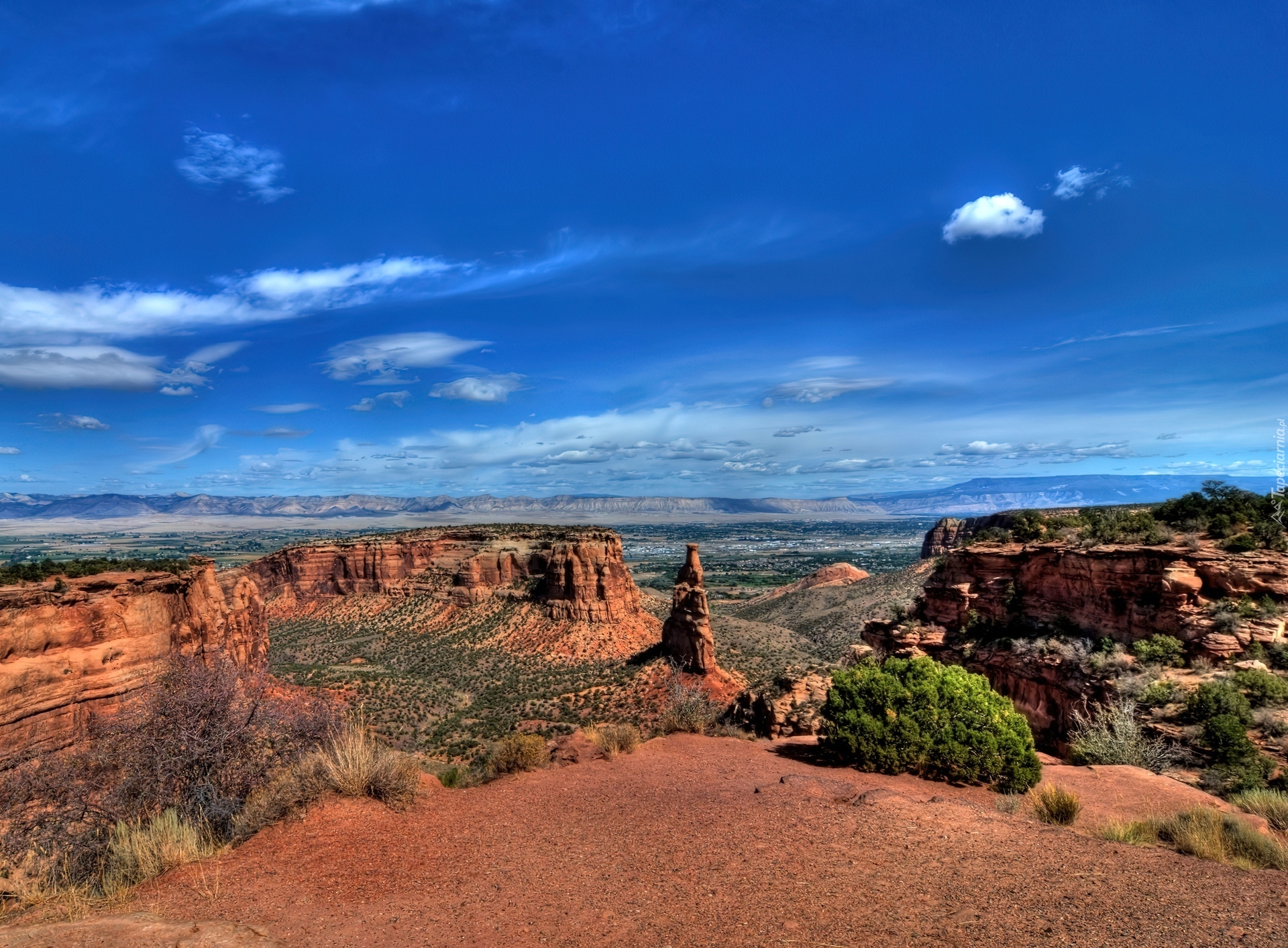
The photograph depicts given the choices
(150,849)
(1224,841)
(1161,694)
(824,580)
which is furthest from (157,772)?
(824,580)

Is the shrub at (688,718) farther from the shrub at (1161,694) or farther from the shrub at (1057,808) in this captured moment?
the shrub at (1161,694)

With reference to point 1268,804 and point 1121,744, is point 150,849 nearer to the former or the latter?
point 1268,804

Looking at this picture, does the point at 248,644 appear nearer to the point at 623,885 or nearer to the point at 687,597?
the point at 687,597

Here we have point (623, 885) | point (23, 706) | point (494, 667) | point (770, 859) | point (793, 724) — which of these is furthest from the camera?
point (494, 667)

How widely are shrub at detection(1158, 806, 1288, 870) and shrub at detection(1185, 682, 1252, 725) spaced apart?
7.56m

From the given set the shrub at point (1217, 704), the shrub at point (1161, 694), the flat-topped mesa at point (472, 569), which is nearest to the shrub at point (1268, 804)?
the shrub at point (1217, 704)

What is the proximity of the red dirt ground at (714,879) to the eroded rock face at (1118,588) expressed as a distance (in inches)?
447

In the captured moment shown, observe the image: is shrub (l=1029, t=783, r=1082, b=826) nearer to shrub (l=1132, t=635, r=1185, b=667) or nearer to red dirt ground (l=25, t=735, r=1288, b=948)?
red dirt ground (l=25, t=735, r=1288, b=948)

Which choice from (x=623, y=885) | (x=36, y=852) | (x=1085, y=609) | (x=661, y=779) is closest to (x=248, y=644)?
(x=36, y=852)

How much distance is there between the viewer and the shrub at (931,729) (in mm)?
12758

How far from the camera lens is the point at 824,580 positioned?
90812 mm

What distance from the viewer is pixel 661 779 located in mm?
12250

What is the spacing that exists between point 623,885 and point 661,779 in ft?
16.6

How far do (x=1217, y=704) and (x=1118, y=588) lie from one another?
6230 millimetres
